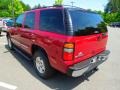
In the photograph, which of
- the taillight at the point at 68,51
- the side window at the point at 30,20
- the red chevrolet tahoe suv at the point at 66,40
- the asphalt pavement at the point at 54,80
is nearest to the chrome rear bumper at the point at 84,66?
the red chevrolet tahoe suv at the point at 66,40

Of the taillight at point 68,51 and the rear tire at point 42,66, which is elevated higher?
the taillight at point 68,51

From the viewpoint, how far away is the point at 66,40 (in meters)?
4.82

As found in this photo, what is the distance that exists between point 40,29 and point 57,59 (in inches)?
48.5

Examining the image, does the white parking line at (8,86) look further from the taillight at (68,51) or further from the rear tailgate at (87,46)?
the rear tailgate at (87,46)

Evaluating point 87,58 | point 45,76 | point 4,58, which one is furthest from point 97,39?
point 4,58

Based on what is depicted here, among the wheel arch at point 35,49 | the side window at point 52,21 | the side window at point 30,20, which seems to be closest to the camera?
the side window at point 52,21

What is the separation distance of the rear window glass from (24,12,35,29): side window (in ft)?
5.74

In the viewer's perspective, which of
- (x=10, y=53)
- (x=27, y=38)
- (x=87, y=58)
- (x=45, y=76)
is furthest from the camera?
(x=10, y=53)

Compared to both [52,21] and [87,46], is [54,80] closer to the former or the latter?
[87,46]

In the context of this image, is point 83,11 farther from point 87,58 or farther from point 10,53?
point 10,53

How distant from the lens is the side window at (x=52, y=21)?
511 centimetres

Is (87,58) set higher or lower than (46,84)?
higher

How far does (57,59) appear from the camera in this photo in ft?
16.8

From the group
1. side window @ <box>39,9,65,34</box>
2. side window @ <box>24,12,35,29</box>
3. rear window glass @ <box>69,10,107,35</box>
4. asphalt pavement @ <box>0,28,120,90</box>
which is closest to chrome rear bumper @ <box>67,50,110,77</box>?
asphalt pavement @ <box>0,28,120,90</box>
